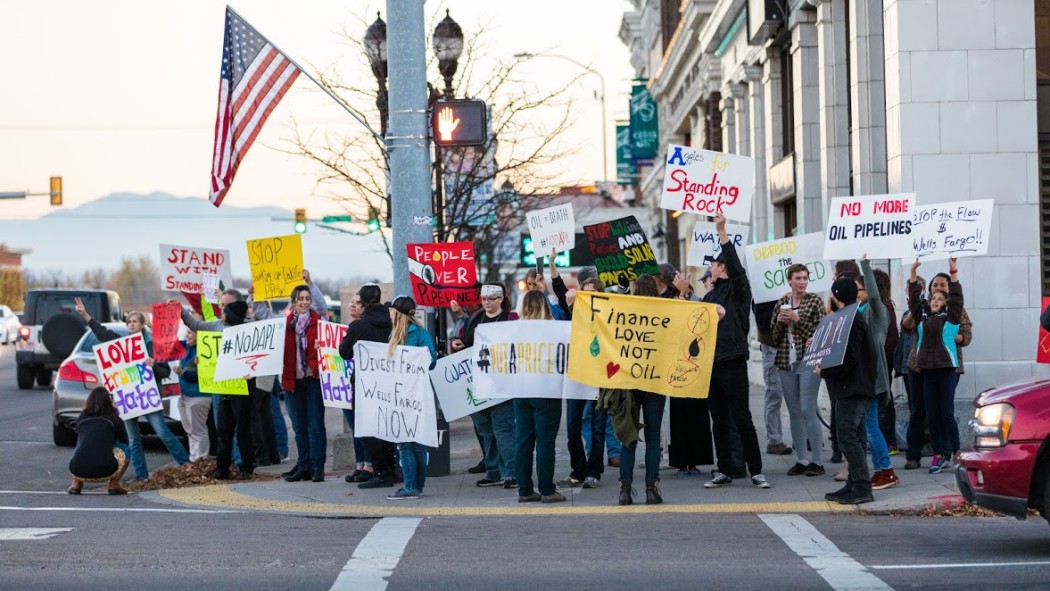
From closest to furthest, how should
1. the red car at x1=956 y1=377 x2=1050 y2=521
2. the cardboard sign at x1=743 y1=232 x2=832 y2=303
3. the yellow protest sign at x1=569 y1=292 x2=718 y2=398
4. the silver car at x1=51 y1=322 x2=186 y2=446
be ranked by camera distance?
1. the red car at x1=956 y1=377 x2=1050 y2=521
2. the yellow protest sign at x1=569 y1=292 x2=718 y2=398
3. the cardboard sign at x1=743 y1=232 x2=832 y2=303
4. the silver car at x1=51 y1=322 x2=186 y2=446

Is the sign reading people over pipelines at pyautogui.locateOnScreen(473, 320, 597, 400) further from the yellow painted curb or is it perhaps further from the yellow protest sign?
the yellow painted curb

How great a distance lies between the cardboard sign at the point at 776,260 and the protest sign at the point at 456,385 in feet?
9.43

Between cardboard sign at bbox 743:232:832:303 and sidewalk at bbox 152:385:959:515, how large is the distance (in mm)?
1686

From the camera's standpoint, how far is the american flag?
52.0ft

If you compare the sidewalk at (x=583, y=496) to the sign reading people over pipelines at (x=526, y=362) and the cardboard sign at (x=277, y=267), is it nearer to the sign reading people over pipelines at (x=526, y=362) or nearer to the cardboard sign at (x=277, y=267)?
the sign reading people over pipelines at (x=526, y=362)

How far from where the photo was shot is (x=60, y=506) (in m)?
12.3

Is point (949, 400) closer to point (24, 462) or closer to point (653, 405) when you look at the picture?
point (653, 405)

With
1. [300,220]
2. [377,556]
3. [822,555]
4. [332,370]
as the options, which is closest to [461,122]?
[332,370]

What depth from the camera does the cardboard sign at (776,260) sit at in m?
13.4

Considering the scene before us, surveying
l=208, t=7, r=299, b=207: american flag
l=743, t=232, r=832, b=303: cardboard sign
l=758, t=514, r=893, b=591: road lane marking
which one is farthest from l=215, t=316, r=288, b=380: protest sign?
l=758, t=514, r=893, b=591: road lane marking

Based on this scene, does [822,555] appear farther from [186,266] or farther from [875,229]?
[186,266]

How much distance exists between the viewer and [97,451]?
516 inches

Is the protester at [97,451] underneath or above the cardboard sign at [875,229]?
underneath

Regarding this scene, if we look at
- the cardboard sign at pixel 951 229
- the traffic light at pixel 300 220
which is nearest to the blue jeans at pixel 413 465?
the cardboard sign at pixel 951 229
